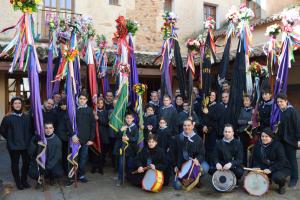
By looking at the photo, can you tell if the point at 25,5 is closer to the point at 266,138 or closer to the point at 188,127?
the point at 188,127

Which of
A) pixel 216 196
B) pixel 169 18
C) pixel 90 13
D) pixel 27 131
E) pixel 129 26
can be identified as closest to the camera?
pixel 216 196

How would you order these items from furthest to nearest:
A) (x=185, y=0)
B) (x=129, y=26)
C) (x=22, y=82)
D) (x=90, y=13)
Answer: (x=185, y=0) < (x=90, y=13) < (x=22, y=82) < (x=129, y=26)

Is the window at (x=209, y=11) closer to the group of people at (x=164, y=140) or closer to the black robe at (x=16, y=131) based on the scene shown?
the group of people at (x=164, y=140)

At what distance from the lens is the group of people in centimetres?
538

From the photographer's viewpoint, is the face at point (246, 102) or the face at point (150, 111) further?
the face at point (150, 111)

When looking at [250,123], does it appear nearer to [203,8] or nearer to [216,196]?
[216,196]

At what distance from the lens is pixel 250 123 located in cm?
619

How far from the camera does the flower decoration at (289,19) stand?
5.72 meters

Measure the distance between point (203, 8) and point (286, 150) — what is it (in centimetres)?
1020

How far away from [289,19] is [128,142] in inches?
137

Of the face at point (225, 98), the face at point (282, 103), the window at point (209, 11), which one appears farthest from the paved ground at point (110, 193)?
the window at point (209, 11)

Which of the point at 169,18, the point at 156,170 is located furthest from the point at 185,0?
the point at 156,170

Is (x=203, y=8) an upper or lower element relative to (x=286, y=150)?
upper

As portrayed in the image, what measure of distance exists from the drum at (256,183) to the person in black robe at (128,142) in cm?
187
